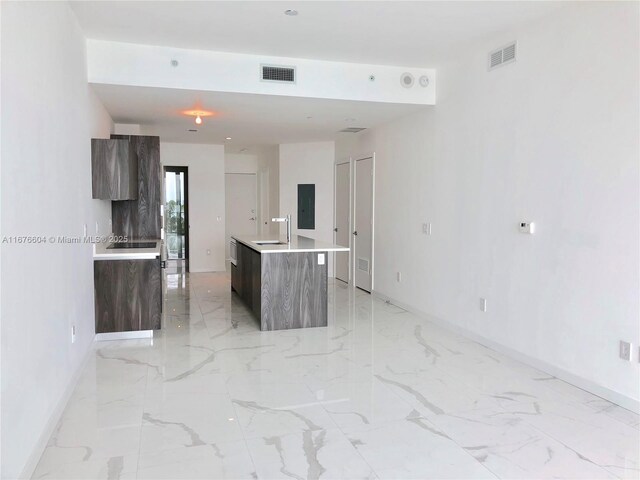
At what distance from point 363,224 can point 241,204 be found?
4.79 metres

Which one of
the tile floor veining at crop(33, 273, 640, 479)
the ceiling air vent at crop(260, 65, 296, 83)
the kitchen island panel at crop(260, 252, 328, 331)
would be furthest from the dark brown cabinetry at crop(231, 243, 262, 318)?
the ceiling air vent at crop(260, 65, 296, 83)

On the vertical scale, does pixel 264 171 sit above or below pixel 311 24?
below

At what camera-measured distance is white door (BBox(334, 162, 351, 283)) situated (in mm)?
8289

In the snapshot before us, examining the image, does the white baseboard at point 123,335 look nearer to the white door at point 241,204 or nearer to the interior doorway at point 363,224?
the interior doorway at point 363,224

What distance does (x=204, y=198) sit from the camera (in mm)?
9453

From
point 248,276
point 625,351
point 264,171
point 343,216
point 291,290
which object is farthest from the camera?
point 264,171

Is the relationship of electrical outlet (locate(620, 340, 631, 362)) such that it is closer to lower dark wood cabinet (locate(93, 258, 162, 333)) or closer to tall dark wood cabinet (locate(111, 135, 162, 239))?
lower dark wood cabinet (locate(93, 258, 162, 333))

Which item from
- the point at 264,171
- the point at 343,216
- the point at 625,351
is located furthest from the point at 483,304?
the point at 264,171

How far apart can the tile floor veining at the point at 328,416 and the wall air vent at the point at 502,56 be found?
253 cm

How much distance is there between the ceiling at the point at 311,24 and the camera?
3664mm

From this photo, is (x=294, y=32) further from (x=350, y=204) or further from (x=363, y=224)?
(x=350, y=204)

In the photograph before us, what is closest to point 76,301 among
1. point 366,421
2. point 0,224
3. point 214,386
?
point 214,386

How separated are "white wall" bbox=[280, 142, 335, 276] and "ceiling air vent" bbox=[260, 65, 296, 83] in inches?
155

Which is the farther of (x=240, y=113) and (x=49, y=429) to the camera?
(x=240, y=113)
